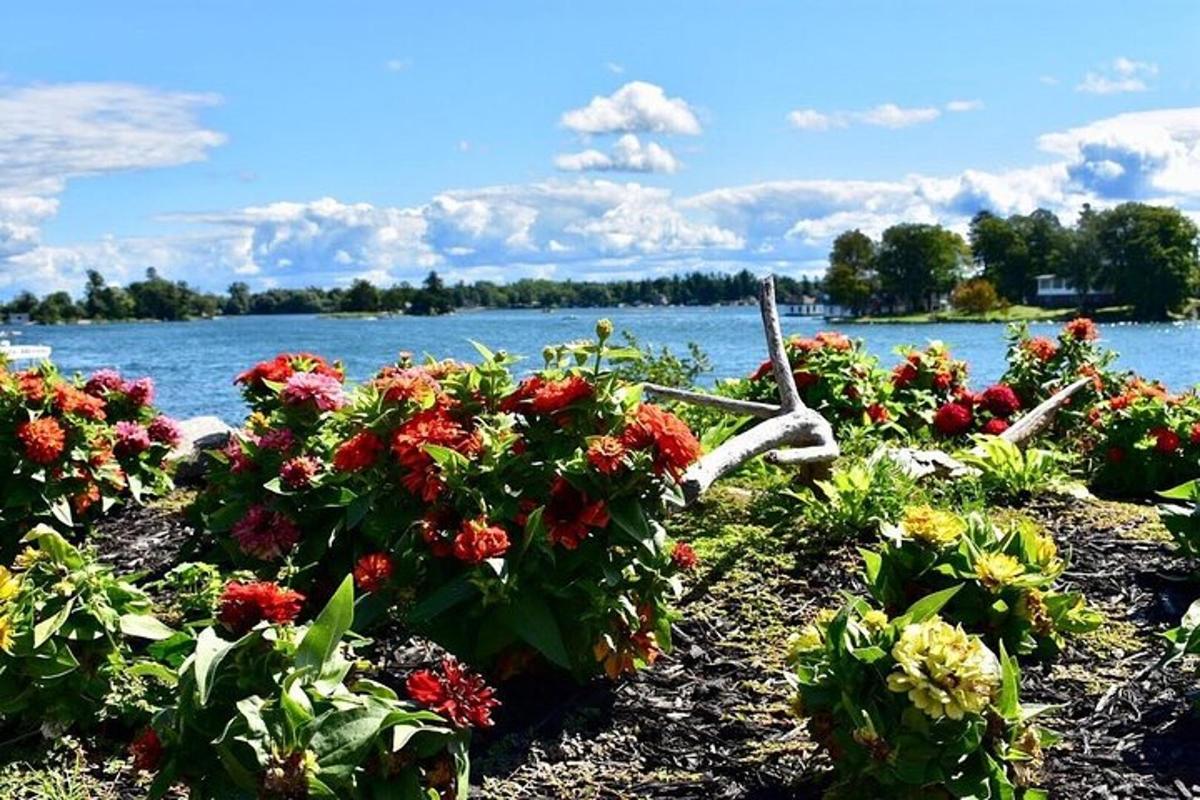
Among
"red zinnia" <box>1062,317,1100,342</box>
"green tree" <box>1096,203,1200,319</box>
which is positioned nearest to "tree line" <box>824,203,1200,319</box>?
"green tree" <box>1096,203,1200,319</box>

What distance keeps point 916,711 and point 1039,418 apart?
578cm

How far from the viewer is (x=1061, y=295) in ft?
244

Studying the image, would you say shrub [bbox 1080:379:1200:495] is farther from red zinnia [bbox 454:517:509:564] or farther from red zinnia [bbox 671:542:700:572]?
red zinnia [bbox 454:517:509:564]

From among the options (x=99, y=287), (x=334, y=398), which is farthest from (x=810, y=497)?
(x=99, y=287)

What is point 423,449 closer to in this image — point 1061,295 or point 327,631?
point 327,631

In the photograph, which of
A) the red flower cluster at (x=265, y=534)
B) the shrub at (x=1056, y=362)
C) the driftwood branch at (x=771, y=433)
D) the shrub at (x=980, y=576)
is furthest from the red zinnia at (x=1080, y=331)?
the red flower cluster at (x=265, y=534)

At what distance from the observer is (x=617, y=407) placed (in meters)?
3.40

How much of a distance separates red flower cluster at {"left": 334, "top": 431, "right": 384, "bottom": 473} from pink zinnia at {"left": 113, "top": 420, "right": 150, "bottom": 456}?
342 cm

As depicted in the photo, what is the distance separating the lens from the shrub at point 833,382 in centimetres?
771

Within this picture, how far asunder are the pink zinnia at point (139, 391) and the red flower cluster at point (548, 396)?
410 centimetres

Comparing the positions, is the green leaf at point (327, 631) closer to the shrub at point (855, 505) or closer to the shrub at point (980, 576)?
the shrub at point (980, 576)

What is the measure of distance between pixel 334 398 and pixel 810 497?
2.22 m

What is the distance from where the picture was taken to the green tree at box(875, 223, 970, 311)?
72.9 meters

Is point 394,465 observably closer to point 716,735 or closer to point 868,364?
point 716,735
